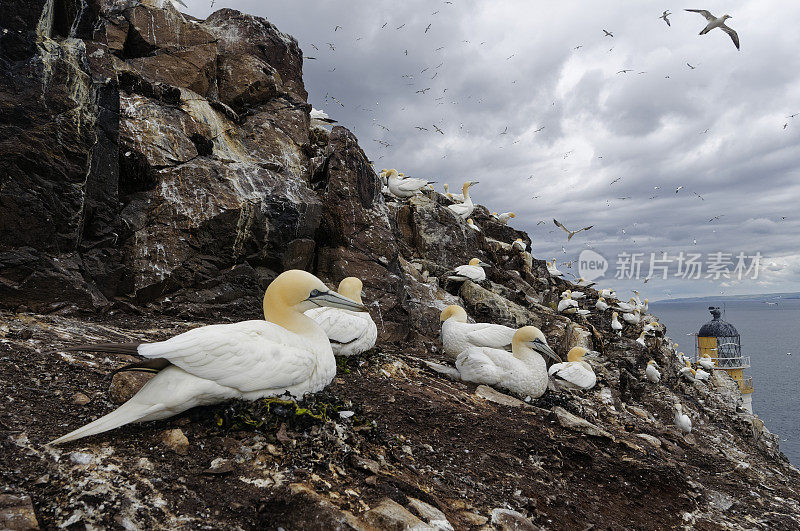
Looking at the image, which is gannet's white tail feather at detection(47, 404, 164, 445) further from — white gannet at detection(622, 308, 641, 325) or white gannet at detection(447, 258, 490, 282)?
white gannet at detection(622, 308, 641, 325)

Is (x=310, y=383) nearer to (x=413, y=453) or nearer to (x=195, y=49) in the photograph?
(x=413, y=453)

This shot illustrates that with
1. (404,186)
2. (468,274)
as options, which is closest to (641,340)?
(468,274)

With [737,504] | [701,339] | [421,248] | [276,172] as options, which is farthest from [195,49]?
[701,339]

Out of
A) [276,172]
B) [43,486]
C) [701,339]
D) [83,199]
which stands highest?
[701,339]

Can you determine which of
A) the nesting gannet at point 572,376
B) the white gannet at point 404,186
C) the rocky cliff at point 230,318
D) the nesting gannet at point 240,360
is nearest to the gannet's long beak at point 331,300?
the nesting gannet at point 240,360

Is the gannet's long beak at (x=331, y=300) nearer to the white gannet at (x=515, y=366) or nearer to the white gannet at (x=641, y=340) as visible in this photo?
the white gannet at (x=515, y=366)

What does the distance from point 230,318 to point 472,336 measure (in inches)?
148

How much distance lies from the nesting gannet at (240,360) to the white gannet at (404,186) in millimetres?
11561

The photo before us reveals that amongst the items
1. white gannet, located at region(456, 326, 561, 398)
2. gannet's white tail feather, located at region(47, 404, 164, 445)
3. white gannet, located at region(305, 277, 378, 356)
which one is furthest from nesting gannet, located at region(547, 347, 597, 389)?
gannet's white tail feather, located at region(47, 404, 164, 445)

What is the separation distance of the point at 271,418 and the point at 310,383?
452 millimetres

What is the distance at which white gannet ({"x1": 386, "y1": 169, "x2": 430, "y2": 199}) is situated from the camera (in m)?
15.1

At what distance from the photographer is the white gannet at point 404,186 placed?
49.4 ft

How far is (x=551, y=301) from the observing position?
57.8 feet

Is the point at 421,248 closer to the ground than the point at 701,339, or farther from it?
closer to the ground
